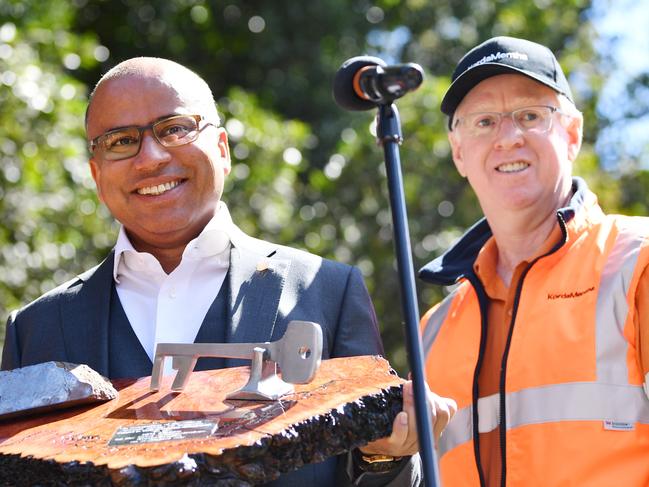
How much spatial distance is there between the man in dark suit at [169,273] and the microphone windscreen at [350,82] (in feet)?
2.88

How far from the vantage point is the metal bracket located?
2293 mm

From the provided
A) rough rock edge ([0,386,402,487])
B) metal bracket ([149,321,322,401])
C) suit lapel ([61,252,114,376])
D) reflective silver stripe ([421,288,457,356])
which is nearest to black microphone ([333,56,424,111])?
metal bracket ([149,321,322,401])

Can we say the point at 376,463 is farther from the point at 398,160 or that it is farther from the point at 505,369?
the point at 398,160

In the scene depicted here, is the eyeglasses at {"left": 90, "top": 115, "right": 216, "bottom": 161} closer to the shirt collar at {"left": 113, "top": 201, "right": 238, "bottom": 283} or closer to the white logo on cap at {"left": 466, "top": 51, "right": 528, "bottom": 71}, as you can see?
the shirt collar at {"left": 113, "top": 201, "right": 238, "bottom": 283}

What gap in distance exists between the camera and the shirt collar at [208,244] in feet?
10.1

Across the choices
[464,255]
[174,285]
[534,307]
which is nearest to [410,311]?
[174,285]

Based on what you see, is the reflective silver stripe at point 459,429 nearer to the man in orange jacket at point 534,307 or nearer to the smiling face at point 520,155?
the man in orange jacket at point 534,307

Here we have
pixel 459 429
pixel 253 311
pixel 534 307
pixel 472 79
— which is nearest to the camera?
pixel 253 311

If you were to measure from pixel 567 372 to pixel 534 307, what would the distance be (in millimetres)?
262

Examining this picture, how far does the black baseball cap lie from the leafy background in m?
3.20

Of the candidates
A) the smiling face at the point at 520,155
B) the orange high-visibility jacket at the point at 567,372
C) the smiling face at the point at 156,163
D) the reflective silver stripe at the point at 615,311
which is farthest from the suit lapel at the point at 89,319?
the reflective silver stripe at the point at 615,311

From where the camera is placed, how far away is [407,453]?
259 centimetres

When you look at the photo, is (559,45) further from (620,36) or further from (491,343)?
(491,343)

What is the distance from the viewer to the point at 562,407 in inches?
121
